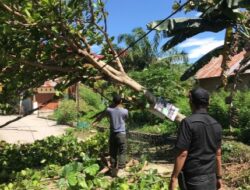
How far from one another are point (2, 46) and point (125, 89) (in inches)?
131

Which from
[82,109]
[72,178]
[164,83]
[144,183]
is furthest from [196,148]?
[82,109]

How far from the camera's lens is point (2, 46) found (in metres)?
9.91

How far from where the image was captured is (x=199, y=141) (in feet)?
17.4

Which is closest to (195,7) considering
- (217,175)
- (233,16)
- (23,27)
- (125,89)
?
(233,16)

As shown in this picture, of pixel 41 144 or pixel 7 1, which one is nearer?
pixel 7 1

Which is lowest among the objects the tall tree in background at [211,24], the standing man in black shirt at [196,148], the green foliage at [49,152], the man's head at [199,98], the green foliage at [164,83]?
the green foliage at [49,152]

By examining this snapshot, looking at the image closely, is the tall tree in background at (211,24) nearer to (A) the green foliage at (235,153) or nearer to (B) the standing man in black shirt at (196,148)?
(A) the green foliage at (235,153)

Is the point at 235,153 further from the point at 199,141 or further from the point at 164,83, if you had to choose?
the point at 164,83

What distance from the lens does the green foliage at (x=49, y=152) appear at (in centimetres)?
1214

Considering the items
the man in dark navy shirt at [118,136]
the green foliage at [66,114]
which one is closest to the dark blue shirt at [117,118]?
the man in dark navy shirt at [118,136]

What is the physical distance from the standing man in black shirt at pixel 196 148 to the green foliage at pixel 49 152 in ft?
22.0

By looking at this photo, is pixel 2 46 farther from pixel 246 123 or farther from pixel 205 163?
pixel 246 123

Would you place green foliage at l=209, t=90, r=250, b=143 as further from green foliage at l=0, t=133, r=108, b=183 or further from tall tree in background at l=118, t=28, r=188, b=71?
tall tree in background at l=118, t=28, r=188, b=71

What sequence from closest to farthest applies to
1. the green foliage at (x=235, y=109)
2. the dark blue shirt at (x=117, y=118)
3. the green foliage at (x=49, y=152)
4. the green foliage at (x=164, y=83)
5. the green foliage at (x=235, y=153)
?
the dark blue shirt at (x=117, y=118) → the green foliage at (x=235, y=153) → the green foliage at (x=49, y=152) → the green foliage at (x=235, y=109) → the green foliage at (x=164, y=83)
